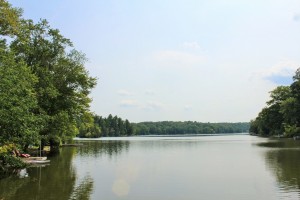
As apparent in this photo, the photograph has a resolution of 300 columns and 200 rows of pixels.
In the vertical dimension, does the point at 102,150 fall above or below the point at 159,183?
above

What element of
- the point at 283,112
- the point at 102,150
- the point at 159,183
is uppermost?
the point at 283,112

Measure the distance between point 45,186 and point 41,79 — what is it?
64.4 ft

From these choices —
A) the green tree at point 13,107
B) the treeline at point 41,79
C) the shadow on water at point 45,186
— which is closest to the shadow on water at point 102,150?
the treeline at point 41,79

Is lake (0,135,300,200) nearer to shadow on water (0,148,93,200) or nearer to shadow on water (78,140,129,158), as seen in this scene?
shadow on water (0,148,93,200)

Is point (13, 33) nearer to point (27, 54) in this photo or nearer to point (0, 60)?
point (0, 60)

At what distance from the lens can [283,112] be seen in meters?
107

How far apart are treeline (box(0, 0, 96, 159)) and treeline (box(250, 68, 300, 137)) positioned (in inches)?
2555

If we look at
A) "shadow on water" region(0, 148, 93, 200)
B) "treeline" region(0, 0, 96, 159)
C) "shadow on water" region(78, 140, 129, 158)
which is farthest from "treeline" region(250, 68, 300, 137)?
"shadow on water" region(0, 148, 93, 200)

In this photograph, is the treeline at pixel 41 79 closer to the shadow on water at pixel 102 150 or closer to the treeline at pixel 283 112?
the shadow on water at pixel 102 150

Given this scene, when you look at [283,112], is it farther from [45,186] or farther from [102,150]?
[45,186]

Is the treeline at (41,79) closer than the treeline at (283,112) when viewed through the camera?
Yes

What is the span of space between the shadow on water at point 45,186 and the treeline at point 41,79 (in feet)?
9.13

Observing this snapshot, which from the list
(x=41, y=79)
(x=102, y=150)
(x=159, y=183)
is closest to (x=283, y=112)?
(x=102, y=150)

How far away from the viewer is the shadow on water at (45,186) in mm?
20391
